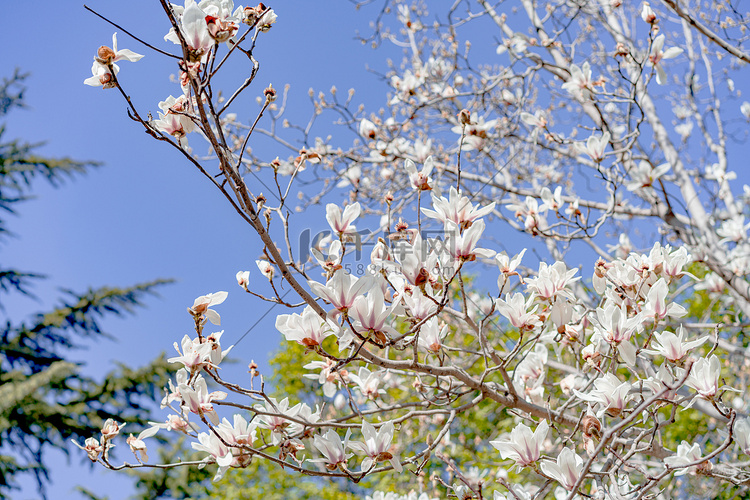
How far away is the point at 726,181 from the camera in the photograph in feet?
11.0

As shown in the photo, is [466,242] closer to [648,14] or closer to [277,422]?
[277,422]

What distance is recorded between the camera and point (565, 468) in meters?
1.20

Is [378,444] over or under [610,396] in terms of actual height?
under

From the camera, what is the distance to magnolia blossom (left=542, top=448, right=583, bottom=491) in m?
1.19

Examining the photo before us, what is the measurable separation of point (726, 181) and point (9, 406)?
287 inches

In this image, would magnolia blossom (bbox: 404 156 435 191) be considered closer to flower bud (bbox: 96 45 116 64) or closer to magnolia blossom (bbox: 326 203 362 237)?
magnolia blossom (bbox: 326 203 362 237)

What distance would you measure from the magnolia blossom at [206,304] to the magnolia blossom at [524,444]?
0.78 metres

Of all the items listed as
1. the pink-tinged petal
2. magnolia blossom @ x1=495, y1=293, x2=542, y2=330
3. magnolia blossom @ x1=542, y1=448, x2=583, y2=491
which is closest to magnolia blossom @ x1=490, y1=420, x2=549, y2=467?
magnolia blossom @ x1=542, y1=448, x2=583, y2=491

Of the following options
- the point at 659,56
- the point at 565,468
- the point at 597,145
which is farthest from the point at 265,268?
the point at 659,56

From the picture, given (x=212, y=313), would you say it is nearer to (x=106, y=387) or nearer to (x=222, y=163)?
(x=222, y=163)

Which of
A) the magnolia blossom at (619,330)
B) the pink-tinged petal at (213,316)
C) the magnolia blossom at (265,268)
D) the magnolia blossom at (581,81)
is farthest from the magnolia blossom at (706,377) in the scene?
the magnolia blossom at (581,81)

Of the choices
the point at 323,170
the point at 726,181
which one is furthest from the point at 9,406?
the point at 726,181

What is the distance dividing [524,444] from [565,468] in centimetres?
11

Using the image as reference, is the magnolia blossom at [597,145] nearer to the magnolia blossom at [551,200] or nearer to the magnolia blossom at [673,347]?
the magnolia blossom at [551,200]
